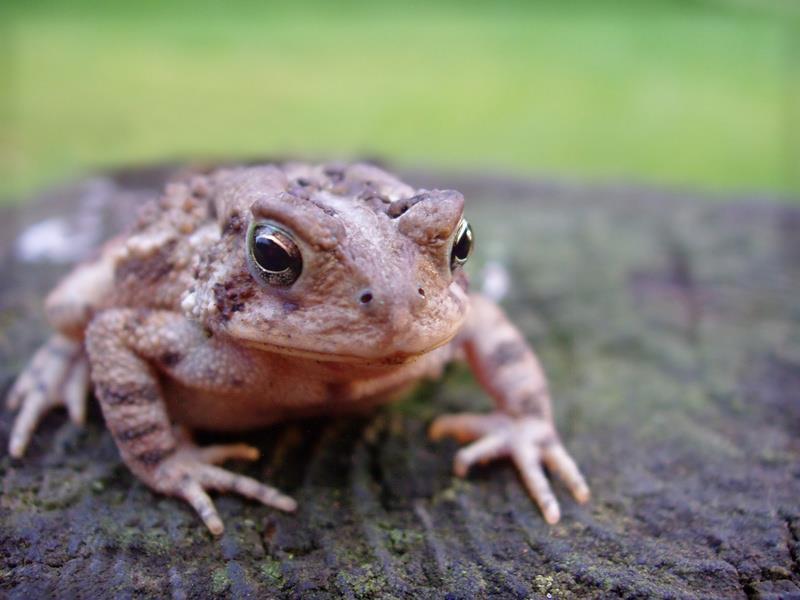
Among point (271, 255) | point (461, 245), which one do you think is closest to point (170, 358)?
point (271, 255)

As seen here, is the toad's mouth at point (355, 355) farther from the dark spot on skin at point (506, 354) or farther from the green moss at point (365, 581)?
the dark spot on skin at point (506, 354)

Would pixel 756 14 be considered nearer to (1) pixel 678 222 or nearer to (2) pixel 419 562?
(1) pixel 678 222

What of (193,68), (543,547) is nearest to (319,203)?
(543,547)

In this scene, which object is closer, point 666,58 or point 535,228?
point 535,228

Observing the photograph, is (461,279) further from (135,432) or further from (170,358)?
(135,432)

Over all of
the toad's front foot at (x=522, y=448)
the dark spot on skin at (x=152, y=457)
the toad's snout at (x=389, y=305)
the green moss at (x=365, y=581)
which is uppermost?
the toad's snout at (x=389, y=305)

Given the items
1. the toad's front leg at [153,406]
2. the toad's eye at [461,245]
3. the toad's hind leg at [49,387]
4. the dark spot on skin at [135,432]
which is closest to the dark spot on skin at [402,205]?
the toad's eye at [461,245]
